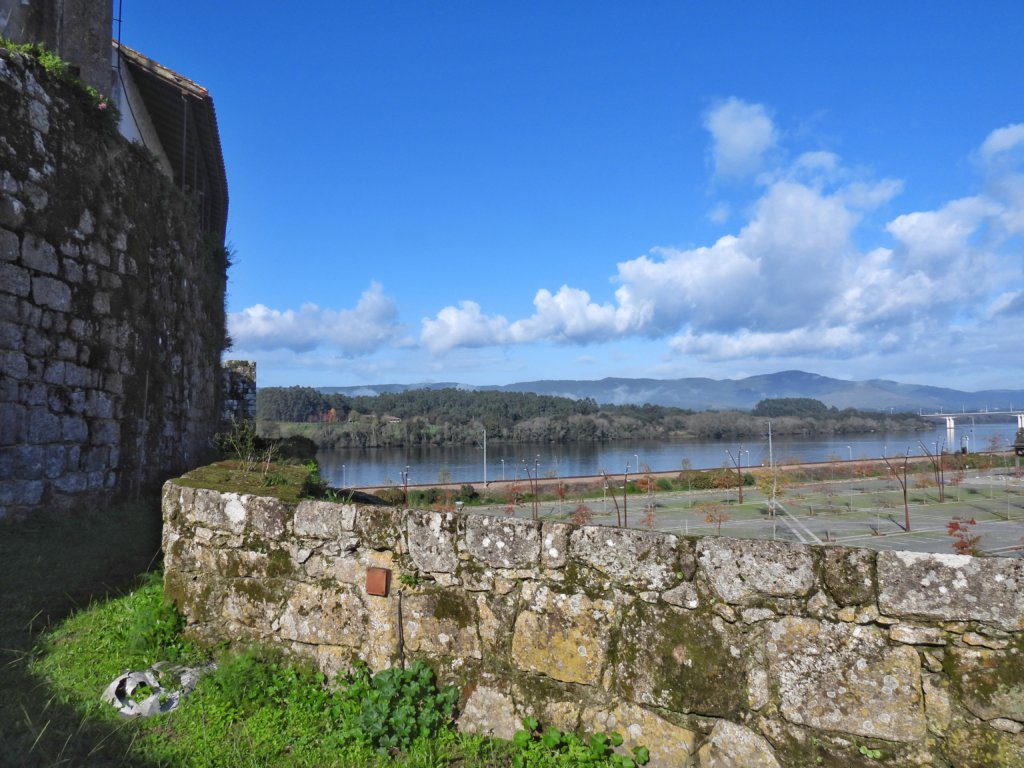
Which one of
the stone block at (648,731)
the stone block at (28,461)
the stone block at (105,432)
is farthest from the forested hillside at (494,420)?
the stone block at (648,731)

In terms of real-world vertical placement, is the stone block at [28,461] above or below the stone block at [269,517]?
above

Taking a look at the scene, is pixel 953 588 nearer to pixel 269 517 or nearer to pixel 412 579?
pixel 412 579

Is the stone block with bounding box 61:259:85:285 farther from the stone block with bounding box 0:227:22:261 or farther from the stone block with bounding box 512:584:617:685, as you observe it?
the stone block with bounding box 512:584:617:685

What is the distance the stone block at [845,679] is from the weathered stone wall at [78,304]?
664 centimetres

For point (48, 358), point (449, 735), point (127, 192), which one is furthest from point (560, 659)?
point (127, 192)

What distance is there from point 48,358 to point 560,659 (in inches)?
236

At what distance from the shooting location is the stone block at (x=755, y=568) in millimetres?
2764

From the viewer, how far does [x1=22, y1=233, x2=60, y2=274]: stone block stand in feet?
19.7

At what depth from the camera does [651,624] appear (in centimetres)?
298

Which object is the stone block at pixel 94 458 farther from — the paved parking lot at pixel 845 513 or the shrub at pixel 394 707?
the paved parking lot at pixel 845 513

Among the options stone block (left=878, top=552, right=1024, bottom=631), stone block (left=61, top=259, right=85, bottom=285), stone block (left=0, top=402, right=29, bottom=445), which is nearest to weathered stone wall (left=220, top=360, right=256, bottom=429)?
stone block (left=61, top=259, right=85, bottom=285)

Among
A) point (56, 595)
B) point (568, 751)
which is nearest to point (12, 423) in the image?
point (56, 595)

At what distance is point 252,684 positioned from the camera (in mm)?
3414

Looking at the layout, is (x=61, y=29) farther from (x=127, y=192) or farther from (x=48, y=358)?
(x=48, y=358)
